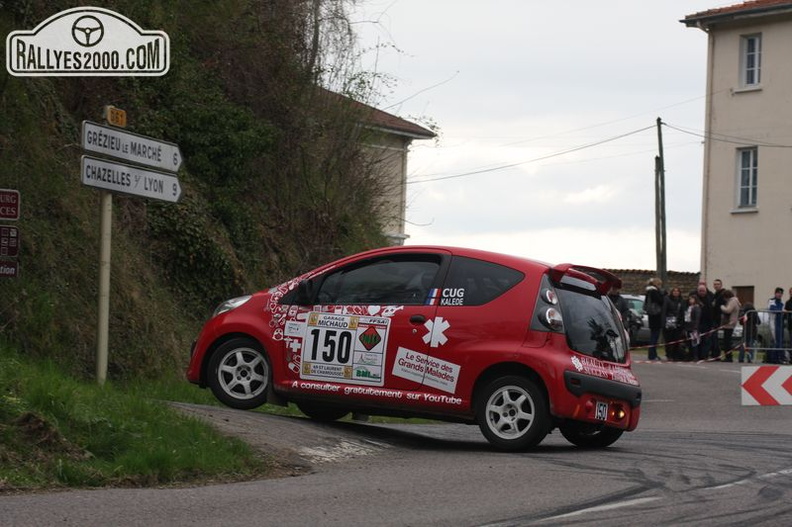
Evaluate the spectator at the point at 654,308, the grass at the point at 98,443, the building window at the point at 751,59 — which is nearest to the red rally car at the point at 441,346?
the grass at the point at 98,443

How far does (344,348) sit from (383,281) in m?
0.72

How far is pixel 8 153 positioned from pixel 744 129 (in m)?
33.6

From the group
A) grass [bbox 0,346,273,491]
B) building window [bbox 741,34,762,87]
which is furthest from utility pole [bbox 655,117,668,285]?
grass [bbox 0,346,273,491]

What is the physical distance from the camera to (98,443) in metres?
10.5

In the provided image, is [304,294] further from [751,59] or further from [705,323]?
[751,59]

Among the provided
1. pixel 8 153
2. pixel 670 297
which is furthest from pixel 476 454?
pixel 670 297

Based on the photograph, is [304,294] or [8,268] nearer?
[304,294]

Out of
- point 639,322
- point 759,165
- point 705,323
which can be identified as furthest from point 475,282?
point 759,165

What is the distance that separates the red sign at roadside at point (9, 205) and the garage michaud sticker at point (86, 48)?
1.24 meters

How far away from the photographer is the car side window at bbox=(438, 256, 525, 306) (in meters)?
13.1

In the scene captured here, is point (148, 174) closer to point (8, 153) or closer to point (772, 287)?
point (8, 153)

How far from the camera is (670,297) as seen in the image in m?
32.4

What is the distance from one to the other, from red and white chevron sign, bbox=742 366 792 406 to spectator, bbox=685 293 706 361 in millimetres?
16726

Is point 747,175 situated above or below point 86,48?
above
